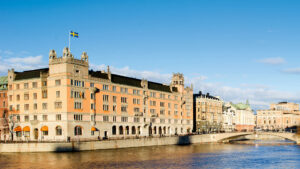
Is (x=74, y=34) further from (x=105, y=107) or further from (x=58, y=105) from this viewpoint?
(x=105, y=107)

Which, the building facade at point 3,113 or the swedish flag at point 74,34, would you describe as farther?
the building facade at point 3,113

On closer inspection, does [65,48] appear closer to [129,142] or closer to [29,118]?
[29,118]

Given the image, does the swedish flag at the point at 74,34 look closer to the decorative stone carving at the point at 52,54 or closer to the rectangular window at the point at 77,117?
the decorative stone carving at the point at 52,54

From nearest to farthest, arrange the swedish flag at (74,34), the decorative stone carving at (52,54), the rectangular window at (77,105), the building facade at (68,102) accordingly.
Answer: the swedish flag at (74,34), the building facade at (68,102), the rectangular window at (77,105), the decorative stone carving at (52,54)

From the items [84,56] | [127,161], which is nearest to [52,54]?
[84,56]

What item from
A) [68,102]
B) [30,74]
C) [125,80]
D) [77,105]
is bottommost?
[77,105]

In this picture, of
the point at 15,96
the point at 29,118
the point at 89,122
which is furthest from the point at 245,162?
the point at 15,96

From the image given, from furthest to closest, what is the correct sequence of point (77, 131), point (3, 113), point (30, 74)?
point (3, 113) → point (30, 74) → point (77, 131)

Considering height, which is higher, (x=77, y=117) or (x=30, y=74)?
(x=30, y=74)

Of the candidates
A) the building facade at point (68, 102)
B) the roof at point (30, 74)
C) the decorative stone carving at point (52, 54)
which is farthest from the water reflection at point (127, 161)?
the decorative stone carving at point (52, 54)

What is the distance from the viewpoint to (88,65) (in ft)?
486

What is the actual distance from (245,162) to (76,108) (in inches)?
2418

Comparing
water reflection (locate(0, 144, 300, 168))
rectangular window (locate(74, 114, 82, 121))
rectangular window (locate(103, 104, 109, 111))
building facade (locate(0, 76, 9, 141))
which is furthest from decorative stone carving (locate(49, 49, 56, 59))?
water reflection (locate(0, 144, 300, 168))

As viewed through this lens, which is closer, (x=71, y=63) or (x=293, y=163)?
(x=293, y=163)
